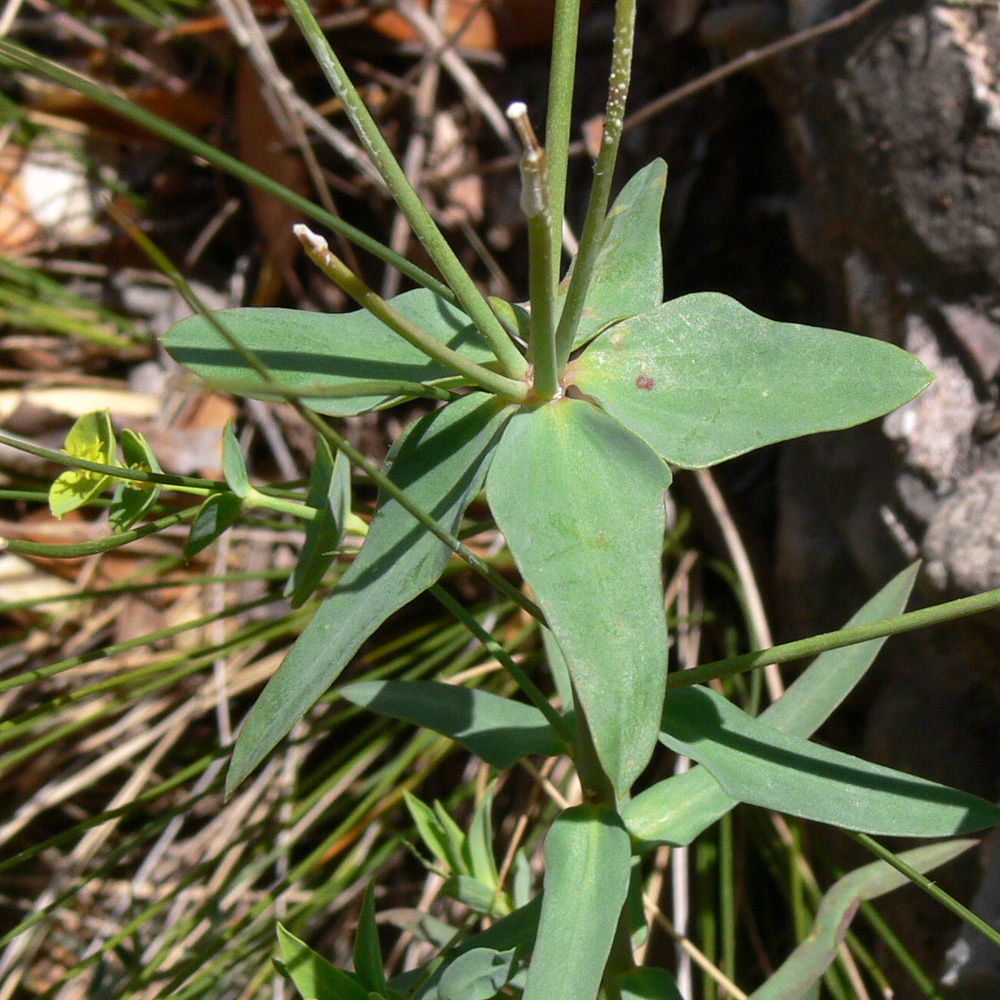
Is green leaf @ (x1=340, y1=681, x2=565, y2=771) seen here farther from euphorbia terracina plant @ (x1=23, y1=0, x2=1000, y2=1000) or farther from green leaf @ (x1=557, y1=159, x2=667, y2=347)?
green leaf @ (x1=557, y1=159, x2=667, y2=347)

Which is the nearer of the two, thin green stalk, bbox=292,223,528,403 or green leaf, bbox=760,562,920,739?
thin green stalk, bbox=292,223,528,403

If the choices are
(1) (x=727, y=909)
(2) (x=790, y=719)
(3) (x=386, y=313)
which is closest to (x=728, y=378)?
(3) (x=386, y=313)

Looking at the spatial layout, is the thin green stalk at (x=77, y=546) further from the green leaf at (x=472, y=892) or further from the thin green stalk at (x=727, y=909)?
the thin green stalk at (x=727, y=909)

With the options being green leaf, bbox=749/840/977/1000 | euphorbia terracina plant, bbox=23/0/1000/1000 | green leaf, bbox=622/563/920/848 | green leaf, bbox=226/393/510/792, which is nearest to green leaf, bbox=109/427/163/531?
euphorbia terracina plant, bbox=23/0/1000/1000

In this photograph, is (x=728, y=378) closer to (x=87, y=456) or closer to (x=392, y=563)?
(x=392, y=563)

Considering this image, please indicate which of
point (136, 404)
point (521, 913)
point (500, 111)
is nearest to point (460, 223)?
point (500, 111)

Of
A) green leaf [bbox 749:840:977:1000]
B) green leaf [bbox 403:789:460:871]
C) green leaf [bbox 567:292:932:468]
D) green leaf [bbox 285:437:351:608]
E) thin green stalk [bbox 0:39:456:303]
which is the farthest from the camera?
green leaf [bbox 403:789:460:871]

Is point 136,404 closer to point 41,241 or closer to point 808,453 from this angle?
point 41,241
